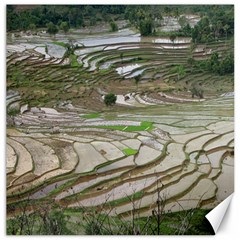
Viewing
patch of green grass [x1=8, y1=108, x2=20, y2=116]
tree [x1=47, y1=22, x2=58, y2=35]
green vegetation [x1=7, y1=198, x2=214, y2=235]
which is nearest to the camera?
green vegetation [x1=7, y1=198, x2=214, y2=235]

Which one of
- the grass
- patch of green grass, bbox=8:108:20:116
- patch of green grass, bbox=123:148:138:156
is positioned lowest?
patch of green grass, bbox=123:148:138:156

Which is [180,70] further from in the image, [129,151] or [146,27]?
[129,151]

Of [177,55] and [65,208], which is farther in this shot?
[177,55]

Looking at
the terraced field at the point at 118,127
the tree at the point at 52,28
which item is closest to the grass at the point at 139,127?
the terraced field at the point at 118,127

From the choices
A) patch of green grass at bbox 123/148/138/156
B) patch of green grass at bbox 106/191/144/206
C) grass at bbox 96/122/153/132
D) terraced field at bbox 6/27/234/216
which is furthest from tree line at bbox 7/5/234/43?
patch of green grass at bbox 106/191/144/206

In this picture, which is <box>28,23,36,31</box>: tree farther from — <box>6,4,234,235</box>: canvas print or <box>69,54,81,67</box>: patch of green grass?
<box>69,54,81,67</box>: patch of green grass

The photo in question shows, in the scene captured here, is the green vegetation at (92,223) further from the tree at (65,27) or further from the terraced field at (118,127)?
the tree at (65,27)

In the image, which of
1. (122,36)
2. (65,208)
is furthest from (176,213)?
(122,36)

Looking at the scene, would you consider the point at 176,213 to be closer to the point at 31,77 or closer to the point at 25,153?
the point at 25,153
